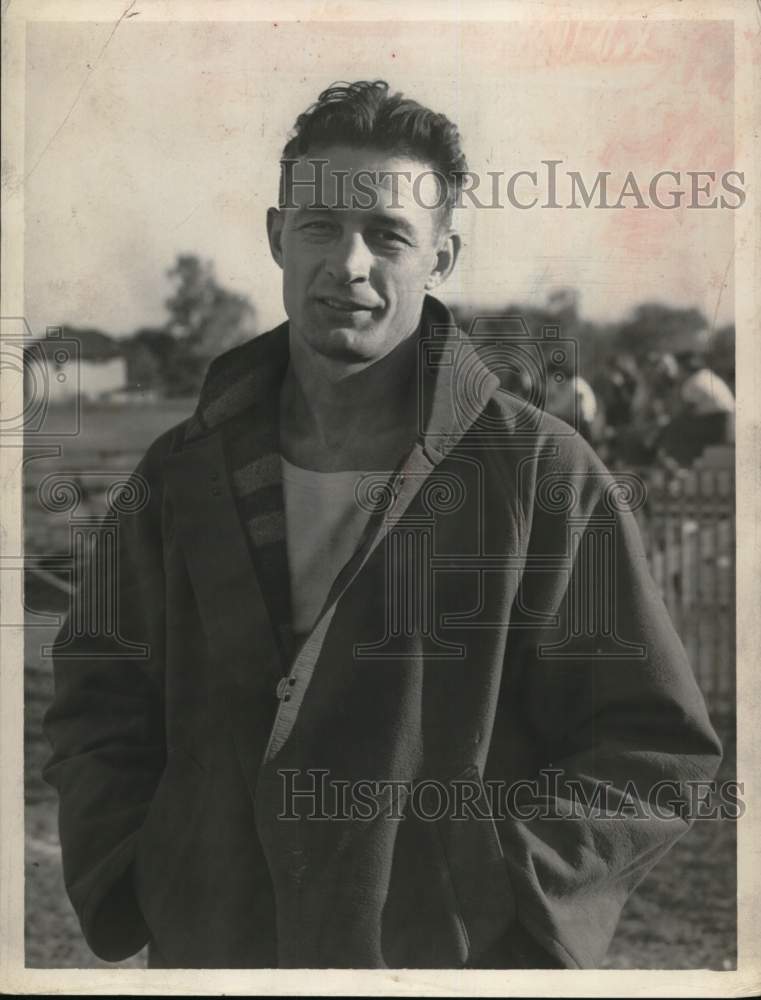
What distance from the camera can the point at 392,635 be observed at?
288 cm

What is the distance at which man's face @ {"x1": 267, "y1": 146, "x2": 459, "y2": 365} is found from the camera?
286cm

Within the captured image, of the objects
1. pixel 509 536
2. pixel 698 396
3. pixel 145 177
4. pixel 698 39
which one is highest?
pixel 698 39

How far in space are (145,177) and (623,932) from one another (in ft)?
7.02

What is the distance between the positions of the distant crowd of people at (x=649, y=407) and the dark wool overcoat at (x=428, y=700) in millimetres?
86

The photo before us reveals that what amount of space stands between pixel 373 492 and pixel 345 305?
43 centimetres

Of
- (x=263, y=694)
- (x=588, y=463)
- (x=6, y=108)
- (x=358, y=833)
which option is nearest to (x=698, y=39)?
(x=588, y=463)

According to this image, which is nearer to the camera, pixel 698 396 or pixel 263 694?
pixel 263 694

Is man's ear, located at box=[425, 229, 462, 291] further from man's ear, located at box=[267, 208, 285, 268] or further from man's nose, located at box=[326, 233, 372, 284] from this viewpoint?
man's ear, located at box=[267, 208, 285, 268]

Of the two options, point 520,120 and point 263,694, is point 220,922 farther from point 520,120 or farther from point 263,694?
point 520,120

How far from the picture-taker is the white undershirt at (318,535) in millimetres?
2877

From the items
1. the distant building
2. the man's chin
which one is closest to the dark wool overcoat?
the man's chin

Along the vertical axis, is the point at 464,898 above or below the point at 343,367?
below

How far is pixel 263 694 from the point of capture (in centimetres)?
288

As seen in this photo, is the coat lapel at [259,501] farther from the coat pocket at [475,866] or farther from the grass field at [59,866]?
the coat pocket at [475,866]
